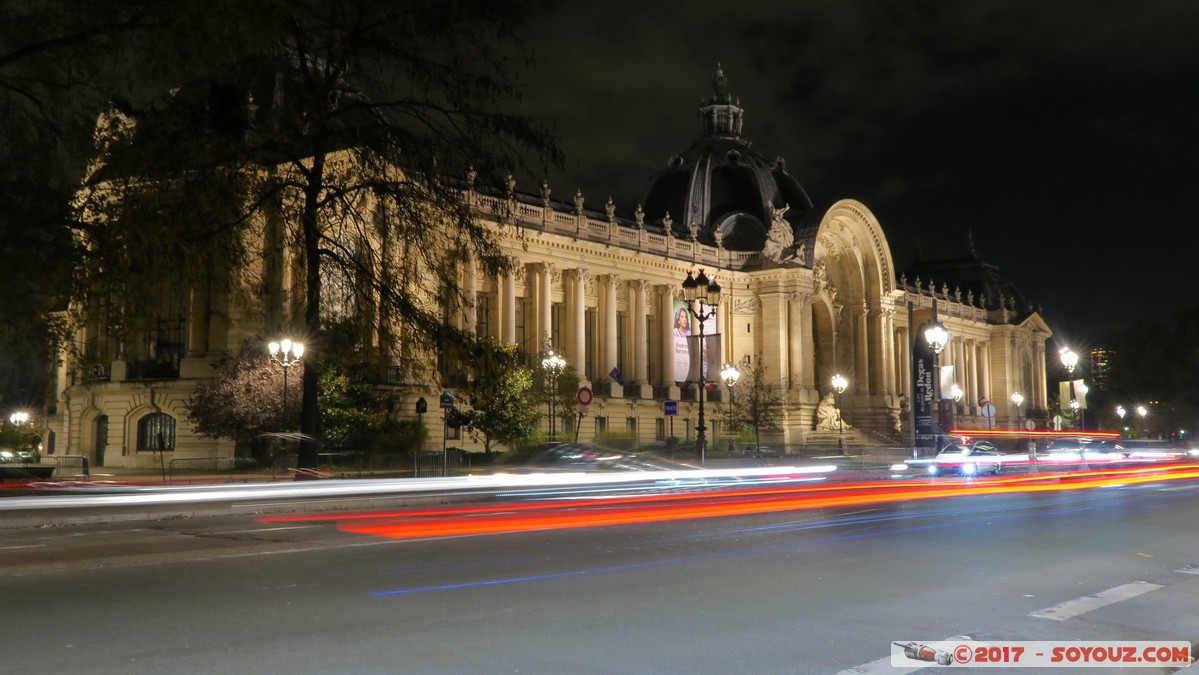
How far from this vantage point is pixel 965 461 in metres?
36.8

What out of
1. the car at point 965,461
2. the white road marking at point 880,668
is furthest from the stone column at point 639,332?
the white road marking at point 880,668

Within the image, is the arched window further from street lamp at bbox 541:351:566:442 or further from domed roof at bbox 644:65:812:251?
domed roof at bbox 644:65:812:251

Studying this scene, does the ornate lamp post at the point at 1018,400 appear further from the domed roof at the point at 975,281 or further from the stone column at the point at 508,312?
the stone column at the point at 508,312

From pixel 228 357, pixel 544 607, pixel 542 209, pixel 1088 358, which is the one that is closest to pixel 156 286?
pixel 544 607

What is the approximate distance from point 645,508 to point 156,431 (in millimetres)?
34054

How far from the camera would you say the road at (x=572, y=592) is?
741 cm

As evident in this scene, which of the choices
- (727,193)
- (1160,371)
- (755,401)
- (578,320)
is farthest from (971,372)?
(578,320)

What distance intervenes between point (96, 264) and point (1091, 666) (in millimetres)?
15950

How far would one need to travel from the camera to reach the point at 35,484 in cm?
2422

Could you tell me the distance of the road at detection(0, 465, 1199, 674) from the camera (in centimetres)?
741

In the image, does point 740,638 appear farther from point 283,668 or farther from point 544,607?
point 283,668

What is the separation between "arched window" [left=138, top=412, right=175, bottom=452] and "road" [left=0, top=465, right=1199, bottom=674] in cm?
3023

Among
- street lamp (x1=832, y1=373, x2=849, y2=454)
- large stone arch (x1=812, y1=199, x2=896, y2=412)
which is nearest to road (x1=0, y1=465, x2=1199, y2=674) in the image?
street lamp (x1=832, y1=373, x2=849, y2=454)

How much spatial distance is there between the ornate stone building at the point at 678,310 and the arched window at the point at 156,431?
0.08 meters
